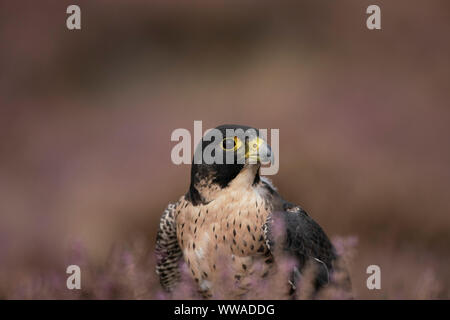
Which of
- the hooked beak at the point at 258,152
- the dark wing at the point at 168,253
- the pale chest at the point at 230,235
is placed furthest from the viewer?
the dark wing at the point at 168,253

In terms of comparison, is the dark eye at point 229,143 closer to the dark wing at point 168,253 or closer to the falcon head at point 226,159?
the falcon head at point 226,159

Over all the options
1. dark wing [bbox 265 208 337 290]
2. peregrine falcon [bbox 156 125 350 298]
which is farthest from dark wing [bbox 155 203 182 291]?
dark wing [bbox 265 208 337 290]

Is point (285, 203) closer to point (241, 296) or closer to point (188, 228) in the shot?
point (188, 228)

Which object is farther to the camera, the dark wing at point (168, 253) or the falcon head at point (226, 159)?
the dark wing at point (168, 253)

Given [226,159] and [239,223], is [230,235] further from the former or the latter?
[226,159]

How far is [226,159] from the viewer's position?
1794mm

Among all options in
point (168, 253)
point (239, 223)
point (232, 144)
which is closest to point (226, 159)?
point (232, 144)

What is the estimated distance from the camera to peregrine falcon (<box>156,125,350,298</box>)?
180 cm

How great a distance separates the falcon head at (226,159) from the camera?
68.9 inches

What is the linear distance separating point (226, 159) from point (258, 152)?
117 millimetres

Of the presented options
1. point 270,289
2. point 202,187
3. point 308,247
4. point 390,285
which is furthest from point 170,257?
point 390,285

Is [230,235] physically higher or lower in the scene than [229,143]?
lower

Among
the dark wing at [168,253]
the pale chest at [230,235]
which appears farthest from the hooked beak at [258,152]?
the dark wing at [168,253]

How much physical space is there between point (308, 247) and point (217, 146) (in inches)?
18.4
